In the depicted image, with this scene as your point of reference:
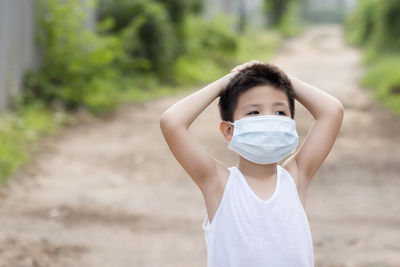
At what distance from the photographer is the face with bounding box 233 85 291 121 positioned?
7.29ft

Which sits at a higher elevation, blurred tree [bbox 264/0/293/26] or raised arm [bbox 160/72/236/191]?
raised arm [bbox 160/72/236/191]

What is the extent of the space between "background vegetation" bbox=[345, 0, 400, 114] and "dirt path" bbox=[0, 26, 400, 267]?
2.77m

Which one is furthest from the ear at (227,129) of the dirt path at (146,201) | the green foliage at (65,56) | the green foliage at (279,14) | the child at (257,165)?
the green foliage at (279,14)

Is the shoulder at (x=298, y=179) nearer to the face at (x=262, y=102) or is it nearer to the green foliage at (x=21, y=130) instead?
the face at (x=262, y=102)

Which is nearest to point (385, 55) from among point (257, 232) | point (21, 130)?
point (21, 130)

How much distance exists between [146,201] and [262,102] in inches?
175

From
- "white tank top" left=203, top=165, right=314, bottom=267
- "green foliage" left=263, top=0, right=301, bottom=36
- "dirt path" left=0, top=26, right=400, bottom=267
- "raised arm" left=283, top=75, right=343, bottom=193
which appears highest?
"raised arm" left=283, top=75, right=343, bottom=193

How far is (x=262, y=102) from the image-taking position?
7.28ft

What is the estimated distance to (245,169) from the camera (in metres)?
2.29

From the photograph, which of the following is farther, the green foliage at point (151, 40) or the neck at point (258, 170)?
the green foliage at point (151, 40)

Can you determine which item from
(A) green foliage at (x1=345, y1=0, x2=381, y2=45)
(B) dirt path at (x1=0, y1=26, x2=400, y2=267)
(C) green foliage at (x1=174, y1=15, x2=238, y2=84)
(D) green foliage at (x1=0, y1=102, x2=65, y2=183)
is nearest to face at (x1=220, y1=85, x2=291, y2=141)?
(B) dirt path at (x1=0, y1=26, x2=400, y2=267)

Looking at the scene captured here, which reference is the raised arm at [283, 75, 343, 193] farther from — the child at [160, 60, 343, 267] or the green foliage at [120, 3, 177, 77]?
the green foliage at [120, 3, 177, 77]

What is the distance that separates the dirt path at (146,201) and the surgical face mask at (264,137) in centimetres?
257

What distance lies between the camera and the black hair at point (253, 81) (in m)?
2.24
